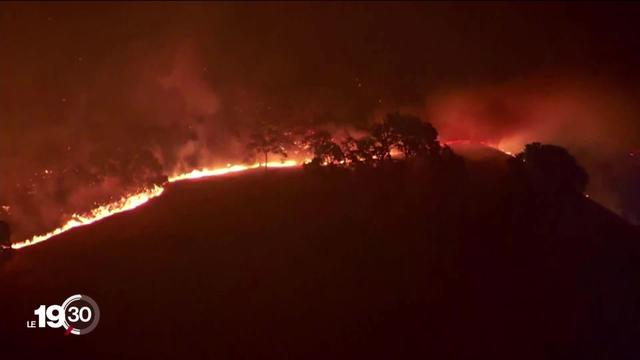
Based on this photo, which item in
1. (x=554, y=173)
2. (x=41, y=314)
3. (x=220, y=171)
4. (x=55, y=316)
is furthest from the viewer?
(x=220, y=171)

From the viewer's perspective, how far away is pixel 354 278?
41281 mm

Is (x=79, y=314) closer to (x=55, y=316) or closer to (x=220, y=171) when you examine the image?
(x=55, y=316)

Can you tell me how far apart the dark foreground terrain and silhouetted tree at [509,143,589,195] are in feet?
3.98

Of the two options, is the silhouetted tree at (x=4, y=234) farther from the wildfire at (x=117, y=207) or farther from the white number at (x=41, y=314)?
the wildfire at (x=117, y=207)

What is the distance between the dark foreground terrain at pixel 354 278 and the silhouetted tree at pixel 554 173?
1214mm

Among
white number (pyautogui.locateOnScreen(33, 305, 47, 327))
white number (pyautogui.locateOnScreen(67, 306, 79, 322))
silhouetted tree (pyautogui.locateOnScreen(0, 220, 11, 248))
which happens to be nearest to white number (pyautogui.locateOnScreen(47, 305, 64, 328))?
white number (pyautogui.locateOnScreen(33, 305, 47, 327))

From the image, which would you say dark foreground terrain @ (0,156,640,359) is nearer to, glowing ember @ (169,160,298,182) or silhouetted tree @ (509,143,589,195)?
silhouetted tree @ (509,143,589,195)

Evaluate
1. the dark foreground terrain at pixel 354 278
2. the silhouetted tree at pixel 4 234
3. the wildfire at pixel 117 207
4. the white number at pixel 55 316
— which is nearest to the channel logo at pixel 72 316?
the white number at pixel 55 316

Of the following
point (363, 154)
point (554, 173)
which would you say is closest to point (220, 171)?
point (363, 154)

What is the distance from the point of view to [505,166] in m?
55.2

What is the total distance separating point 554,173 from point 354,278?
16620 millimetres

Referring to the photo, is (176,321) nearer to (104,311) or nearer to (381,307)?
(104,311)

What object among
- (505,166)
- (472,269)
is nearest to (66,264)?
(472,269)

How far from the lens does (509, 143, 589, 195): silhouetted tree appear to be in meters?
43.2
